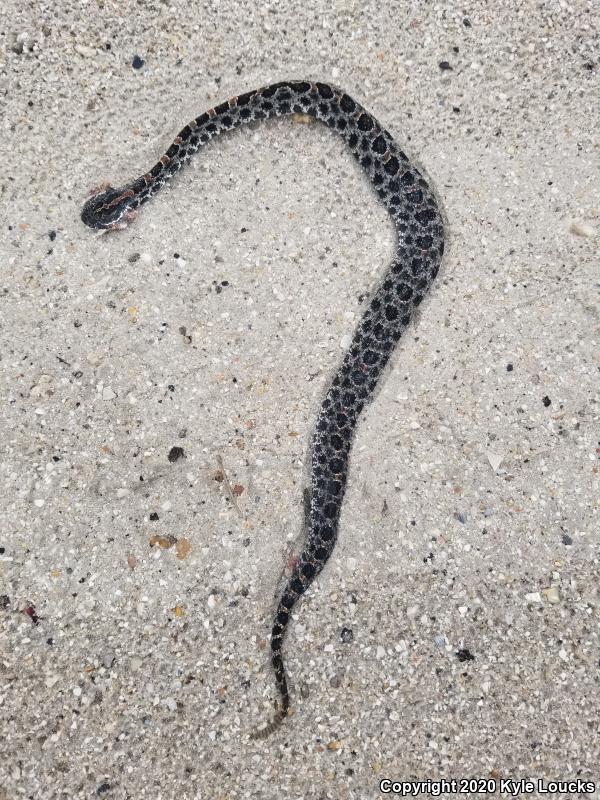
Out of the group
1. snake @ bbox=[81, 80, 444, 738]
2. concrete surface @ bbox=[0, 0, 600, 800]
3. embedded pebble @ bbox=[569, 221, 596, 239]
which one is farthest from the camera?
embedded pebble @ bbox=[569, 221, 596, 239]

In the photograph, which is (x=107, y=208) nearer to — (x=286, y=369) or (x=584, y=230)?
(x=286, y=369)

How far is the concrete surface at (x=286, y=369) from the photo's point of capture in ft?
17.7

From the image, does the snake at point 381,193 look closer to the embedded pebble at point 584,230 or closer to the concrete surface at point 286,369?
the concrete surface at point 286,369

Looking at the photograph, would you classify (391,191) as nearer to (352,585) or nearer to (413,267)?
(413,267)

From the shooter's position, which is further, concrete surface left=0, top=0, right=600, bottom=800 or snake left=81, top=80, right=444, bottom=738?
snake left=81, top=80, right=444, bottom=738

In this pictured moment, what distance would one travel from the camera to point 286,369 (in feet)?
19.5

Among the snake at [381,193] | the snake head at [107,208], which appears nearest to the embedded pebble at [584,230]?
the snake at [381,193]

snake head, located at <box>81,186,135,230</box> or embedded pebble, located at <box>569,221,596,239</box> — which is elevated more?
snake head, located at <box>81,186,135,230</box>

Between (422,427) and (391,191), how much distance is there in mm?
2462

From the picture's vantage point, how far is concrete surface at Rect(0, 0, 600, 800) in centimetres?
540

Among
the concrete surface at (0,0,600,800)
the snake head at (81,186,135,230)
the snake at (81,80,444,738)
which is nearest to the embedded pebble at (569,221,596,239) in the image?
the concrete surface at (0,0,600,800)

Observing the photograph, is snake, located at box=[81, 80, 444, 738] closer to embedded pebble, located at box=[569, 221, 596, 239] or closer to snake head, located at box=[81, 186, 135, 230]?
snake head, located at box=[81, 186, 135, 230]

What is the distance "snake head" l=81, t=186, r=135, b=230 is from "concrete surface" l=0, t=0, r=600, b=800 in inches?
5.5

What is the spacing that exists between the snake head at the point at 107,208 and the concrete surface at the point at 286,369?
0.46 ft
